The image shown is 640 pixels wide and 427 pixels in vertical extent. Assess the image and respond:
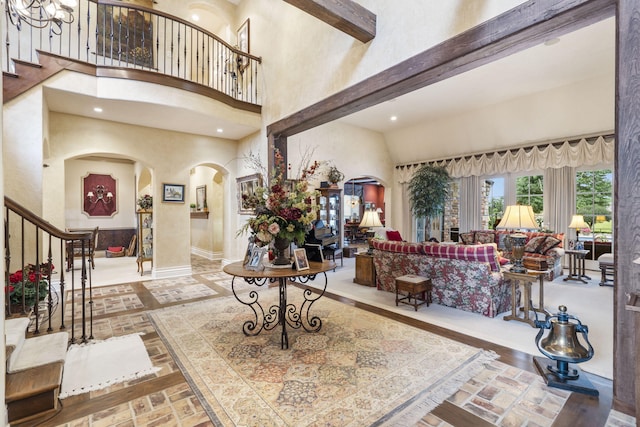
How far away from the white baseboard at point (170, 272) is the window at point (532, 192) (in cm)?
803

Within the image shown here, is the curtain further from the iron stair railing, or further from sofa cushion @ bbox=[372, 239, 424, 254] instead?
the iron stair railing

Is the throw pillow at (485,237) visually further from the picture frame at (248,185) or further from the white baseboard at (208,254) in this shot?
the white baseboard at (208,254)

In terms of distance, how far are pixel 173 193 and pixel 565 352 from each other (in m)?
6.39

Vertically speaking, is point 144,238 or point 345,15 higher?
point 345,15

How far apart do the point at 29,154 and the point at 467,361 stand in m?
5.71

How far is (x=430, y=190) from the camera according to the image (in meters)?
7.92

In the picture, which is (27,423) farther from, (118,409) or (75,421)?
(118,409)

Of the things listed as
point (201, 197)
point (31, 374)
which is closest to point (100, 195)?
point (201, 197)

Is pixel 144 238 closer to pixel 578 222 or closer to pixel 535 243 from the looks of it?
pixel 535 243

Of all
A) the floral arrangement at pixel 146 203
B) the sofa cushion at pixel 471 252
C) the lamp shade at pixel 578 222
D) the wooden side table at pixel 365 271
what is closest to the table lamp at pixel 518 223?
the sofa cushion at pixel 471 252

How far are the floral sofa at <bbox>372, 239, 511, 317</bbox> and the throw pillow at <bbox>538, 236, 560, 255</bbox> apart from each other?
2.75 meters

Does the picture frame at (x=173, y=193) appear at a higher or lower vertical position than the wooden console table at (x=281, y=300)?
higher

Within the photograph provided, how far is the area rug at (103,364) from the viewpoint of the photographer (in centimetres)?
231

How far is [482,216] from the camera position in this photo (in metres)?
8.04
